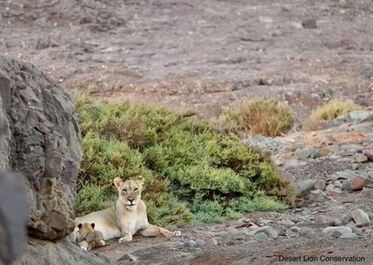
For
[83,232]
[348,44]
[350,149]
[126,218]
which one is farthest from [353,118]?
[83,232]

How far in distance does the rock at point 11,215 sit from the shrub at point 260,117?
1253cm

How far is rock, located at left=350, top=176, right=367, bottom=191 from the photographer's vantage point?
947cm

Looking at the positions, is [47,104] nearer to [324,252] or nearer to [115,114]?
[324,252]

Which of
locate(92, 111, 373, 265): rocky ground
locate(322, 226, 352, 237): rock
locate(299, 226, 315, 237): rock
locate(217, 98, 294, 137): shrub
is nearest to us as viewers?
locate(92, 111, 373, 265): rocky ground

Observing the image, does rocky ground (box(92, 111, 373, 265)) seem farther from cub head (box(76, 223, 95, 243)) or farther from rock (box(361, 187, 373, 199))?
cub head (box(76, 223, 95, 243))

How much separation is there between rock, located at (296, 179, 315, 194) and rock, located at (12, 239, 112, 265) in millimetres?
4863

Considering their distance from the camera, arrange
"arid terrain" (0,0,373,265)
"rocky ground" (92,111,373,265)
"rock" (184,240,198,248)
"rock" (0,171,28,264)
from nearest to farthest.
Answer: "rock" (0,171,28,264)
"rocky ground" (92,111,373,265)
"rock" (184,240,198,248)
"arid terrain" (0,0,373,265)

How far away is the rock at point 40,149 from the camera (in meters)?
4.37

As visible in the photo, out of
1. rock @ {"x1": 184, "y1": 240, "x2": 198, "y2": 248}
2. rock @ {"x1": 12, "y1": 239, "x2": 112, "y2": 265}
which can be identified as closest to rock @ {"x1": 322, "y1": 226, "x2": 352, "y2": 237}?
rock @ {"x1": 184, "y1": 240, "x2": 198, "y2": 248}

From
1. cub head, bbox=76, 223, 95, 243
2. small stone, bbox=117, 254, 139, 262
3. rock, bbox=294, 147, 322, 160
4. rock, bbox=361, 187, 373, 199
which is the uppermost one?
small stone, bbox=117, 254, 139, 262

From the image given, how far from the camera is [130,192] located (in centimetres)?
764

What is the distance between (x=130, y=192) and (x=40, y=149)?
3207 mm

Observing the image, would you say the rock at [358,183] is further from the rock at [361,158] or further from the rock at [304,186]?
the rock at [361,158]

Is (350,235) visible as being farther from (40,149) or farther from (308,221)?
(40,149)
